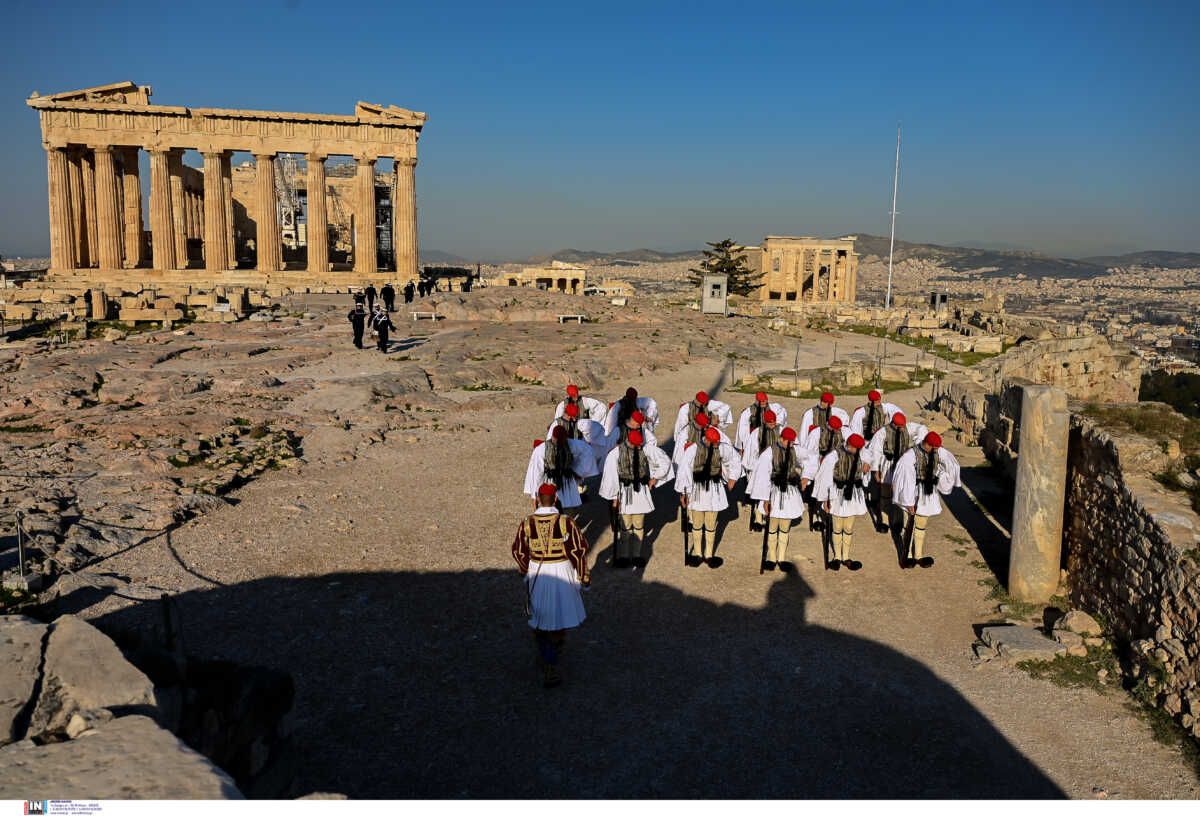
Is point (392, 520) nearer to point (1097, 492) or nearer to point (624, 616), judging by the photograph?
point (624, 616)

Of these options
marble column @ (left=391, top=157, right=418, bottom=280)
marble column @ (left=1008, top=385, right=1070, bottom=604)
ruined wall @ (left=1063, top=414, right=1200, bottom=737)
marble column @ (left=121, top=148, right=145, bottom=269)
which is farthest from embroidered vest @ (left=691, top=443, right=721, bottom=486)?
marble column @ (left=121, top=148, right=145, bottom=269)

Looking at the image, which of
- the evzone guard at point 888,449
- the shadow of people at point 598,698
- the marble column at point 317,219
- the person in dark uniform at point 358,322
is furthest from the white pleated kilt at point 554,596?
the marble column at point 317,219

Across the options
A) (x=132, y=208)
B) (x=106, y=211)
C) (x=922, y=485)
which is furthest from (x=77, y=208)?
(x=922, y=485)

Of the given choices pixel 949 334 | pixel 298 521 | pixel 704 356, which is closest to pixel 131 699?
pixel 298 521

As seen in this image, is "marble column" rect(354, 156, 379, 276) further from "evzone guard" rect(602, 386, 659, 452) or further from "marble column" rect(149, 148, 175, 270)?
"evzone guard" rect(602, 386, 659, 452)

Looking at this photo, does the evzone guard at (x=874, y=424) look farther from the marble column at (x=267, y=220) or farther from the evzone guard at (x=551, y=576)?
the marble column at (x=267, y=220)

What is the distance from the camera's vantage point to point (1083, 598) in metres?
9.49

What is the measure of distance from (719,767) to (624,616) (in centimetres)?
302

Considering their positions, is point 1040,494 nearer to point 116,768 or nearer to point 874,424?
point 874,424

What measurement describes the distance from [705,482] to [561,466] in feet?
6.54

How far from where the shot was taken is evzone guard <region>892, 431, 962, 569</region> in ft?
36.1

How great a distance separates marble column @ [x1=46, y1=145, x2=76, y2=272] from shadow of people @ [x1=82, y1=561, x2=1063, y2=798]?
1941 inches

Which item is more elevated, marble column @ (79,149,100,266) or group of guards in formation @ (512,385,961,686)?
marble column @ (79,149,100,266)

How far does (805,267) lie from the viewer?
69.3 metres
